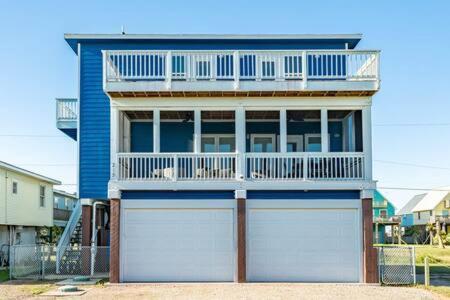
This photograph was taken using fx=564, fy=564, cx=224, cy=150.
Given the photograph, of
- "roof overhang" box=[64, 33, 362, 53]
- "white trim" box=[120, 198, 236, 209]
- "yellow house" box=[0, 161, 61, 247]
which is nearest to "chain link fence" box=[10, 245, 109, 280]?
"white trim" box=[120, 198, 236, 209]

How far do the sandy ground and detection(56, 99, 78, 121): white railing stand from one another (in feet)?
25.3

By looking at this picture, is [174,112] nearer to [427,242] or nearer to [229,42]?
[229,42]

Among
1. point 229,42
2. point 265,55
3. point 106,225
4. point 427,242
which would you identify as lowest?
point 427,242

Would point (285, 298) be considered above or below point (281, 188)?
below

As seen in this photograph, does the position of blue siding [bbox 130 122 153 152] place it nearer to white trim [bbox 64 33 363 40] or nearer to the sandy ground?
white trim [bbox 64 33 363 40]

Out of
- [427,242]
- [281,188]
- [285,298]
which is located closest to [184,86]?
[281,188]

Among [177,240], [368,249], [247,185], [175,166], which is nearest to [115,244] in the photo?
[177,240]

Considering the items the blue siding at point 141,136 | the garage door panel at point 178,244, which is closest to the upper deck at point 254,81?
the blue siding at point 141,136

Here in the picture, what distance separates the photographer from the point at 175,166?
17.8m

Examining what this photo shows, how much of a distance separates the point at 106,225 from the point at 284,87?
10.4 metres

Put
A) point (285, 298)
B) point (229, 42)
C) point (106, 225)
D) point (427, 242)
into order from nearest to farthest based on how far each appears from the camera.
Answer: point (285, 298) < point (229, 42) < point (106, 225) < point (427, 242)

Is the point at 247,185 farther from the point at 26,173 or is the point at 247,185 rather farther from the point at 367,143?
the point at 26,173

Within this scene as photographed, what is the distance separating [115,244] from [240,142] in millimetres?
5028

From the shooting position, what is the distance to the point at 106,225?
23.6 metres
